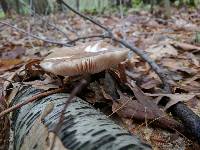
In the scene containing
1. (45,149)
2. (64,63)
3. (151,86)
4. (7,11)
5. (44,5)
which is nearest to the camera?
(45,149)

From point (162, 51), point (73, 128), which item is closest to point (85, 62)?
point (73, 128)

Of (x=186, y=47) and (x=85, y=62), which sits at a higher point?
(x=85, y=62)

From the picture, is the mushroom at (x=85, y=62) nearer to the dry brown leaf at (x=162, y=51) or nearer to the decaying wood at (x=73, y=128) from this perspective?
the decaying wood at (x=73, y=128)

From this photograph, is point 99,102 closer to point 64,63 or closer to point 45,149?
point 64,63

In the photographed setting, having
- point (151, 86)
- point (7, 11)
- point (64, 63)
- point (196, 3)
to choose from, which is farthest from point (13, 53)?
point (7, 11)

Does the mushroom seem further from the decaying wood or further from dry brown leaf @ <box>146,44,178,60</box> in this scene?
dry brown leaf @ <box>146,44,178,60</box>

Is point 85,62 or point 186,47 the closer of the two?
point 85,62

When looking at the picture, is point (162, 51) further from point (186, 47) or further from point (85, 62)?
point (85, 62)

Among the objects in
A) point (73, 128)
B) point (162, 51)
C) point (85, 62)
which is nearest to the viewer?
point (73, 128)

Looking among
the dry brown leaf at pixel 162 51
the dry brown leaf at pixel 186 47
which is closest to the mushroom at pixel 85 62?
the dry brown leaf at pixel 162 51

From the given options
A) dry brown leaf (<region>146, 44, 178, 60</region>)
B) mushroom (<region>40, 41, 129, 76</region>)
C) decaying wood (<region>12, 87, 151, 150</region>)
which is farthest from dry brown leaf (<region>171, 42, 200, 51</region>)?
decaying wood (<region>12, 87, 151, 150</region>)

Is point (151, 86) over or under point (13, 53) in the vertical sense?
over
